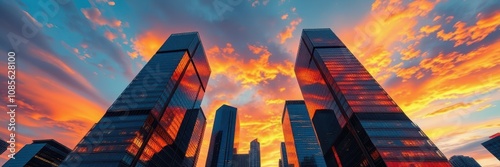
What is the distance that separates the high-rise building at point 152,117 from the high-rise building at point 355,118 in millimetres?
70475

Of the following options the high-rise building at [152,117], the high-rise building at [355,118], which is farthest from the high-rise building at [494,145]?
the high-rise building at [152,117]

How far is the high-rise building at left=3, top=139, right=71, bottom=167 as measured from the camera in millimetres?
A: 144375

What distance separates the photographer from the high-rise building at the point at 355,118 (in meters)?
63.2

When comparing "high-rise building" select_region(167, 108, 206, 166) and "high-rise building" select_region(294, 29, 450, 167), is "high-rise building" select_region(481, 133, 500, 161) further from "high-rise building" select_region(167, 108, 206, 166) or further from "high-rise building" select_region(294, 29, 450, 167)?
"high-rise building" select_region(167, 108, 206, 166)

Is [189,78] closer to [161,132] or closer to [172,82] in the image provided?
[172,82]

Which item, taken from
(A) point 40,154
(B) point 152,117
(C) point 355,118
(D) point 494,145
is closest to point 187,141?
(B) point 152,117

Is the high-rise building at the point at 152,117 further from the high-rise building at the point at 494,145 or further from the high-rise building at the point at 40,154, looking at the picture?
the high-rise building at the point at 494,145

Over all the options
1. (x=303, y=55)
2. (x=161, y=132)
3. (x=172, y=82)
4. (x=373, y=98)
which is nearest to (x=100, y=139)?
(x=161, y=132)

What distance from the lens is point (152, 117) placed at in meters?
82.8

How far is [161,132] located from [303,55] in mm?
93354

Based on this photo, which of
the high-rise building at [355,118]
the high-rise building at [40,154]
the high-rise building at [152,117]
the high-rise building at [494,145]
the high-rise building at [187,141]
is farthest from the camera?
the high-rise building at [494,145]

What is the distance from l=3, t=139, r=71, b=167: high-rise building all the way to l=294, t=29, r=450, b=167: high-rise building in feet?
607

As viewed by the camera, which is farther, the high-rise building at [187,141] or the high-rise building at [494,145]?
the high-rise building at [494,145]

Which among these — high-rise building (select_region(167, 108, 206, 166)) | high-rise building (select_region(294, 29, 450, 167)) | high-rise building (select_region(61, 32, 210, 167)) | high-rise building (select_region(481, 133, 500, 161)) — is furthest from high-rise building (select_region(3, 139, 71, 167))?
high-rise building (select_region(481, 133, 500, 161))
